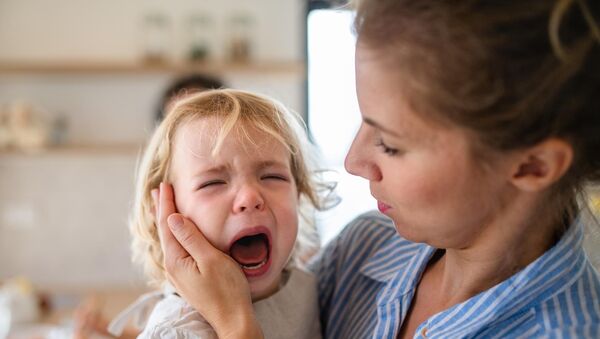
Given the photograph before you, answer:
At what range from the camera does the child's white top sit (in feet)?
3.38

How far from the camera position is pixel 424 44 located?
80cm

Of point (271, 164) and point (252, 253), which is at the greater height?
point (271, 164)

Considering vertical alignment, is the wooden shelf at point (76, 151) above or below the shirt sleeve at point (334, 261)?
below

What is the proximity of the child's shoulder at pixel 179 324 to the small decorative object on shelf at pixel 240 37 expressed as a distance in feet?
9.92

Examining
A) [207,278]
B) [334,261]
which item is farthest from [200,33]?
[207,278]

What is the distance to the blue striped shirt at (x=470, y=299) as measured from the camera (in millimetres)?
873

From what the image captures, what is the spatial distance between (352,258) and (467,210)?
40 centimetres

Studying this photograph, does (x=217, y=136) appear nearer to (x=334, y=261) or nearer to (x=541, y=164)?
(x=334, y=261)

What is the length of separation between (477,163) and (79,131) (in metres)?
3.65

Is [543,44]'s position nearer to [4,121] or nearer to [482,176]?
[482,176]

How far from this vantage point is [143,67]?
384 cm

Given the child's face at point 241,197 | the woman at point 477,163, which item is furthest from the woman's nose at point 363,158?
the child's face at point 241,197

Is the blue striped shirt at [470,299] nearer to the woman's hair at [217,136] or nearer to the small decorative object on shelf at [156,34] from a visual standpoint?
the woman's hair at [217,136]

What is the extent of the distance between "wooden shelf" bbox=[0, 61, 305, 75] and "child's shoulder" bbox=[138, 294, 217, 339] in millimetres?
2883
